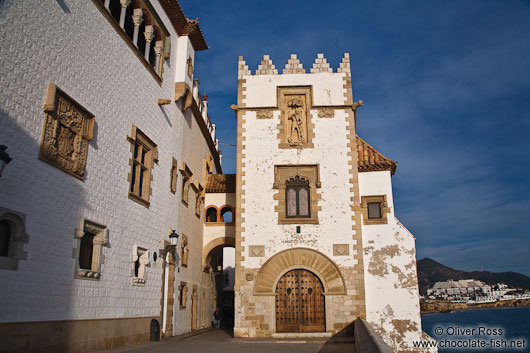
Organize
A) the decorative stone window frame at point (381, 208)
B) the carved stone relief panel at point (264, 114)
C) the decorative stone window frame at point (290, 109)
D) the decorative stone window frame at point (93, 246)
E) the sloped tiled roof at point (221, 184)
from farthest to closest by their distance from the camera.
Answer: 1. the sloped tiled roof at point (221, 184)
2. the carved stone relief panel at point (264, 114)
3. the decorative stone window frame at point (290, 109)
4. the decorative stone window frame at point (381, 208)
5. the decorative stone window frame at point (93, 246)

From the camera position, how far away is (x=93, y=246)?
10.9 metres

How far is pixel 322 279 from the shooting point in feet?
58.6

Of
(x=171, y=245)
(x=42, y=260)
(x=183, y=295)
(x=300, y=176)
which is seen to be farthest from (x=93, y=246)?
(x=300, y=176)

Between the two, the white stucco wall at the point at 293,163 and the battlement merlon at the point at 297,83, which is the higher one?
the battlement merlon at the point at 297,83

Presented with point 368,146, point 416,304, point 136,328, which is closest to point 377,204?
point 368,146

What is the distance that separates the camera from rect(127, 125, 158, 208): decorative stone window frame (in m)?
13.1

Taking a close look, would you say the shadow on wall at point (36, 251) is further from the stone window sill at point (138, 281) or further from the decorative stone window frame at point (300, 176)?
the decorative stone window frame at point (300, 176)

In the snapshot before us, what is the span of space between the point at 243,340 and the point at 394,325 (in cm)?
623

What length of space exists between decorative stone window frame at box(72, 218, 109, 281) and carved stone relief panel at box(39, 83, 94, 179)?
1.21 meters

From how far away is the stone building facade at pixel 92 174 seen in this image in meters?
8.16

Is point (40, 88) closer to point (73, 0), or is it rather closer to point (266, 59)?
point (73, 0)

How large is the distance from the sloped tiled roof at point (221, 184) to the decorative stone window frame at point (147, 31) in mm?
7563

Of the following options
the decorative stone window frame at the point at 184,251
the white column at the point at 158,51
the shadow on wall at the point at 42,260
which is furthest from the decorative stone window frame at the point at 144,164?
the decorative stone window frame at the point at 184,251

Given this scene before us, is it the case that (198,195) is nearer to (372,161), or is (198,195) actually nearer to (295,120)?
(295,120)
